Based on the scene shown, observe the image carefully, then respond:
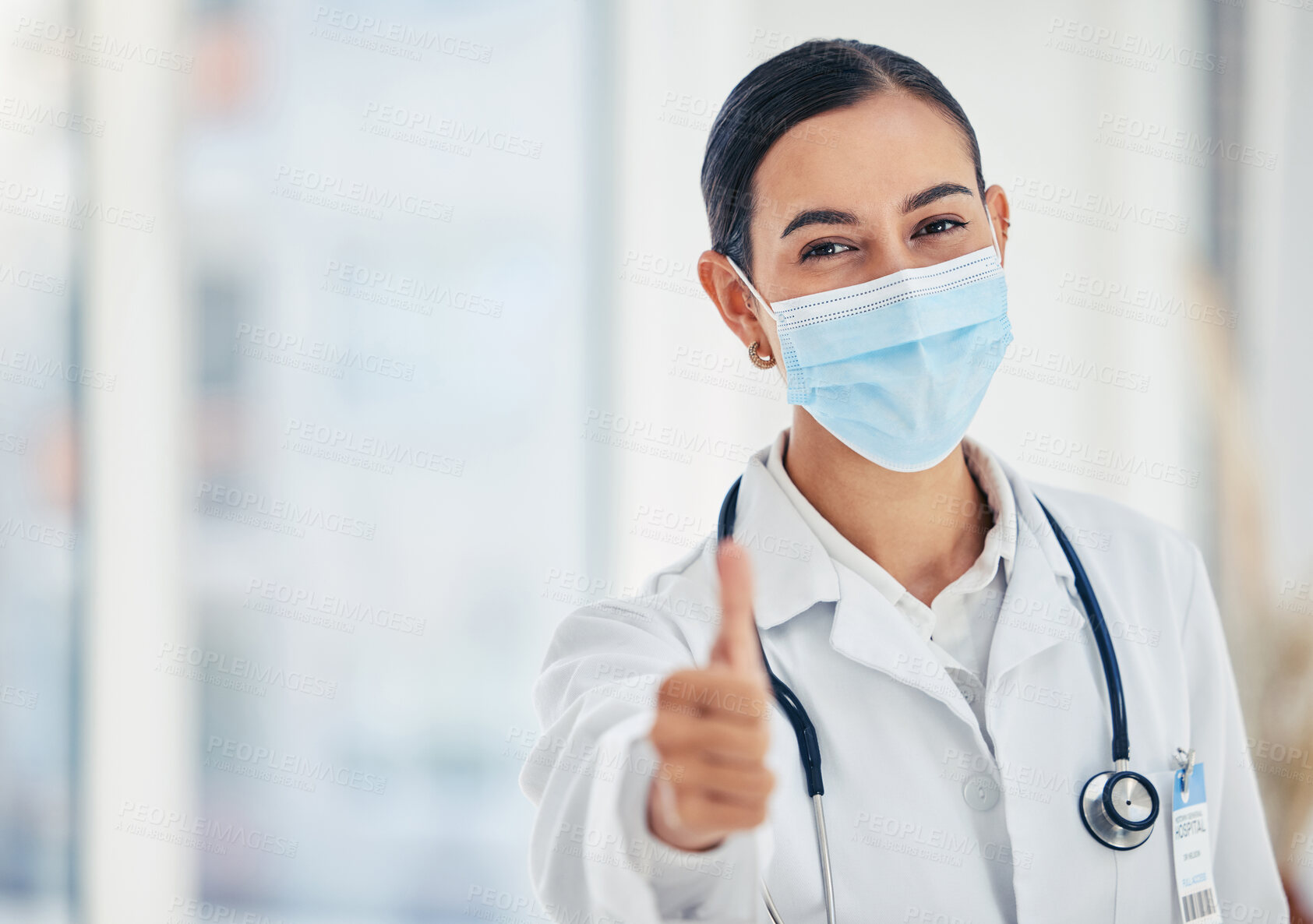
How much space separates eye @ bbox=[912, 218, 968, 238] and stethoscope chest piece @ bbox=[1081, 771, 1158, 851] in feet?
→ 2.12

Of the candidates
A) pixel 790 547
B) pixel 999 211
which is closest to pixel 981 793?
pixel 790 547

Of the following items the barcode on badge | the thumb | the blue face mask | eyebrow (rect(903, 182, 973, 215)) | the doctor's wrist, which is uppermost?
eyebrow (rect(903, 182, 973, 215))

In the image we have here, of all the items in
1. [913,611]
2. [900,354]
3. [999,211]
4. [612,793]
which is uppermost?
[999,211]

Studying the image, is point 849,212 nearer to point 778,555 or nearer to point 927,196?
point 927,196

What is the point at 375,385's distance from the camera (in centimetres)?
240

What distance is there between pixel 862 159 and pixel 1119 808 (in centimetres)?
77

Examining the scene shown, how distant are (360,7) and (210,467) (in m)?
1.15

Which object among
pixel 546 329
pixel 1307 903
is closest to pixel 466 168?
pixel 546 329

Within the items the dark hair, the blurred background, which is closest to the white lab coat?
the dark hair

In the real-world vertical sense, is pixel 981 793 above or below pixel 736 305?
below

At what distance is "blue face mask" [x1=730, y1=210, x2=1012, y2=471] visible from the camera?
46.8 inches

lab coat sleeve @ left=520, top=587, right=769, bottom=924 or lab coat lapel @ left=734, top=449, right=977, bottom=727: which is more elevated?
lab coat lapel @ left=734, top=449, right=977, bottom=727

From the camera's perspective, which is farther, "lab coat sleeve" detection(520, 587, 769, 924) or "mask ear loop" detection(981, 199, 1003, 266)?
"mask ear loop" detection(981, 199, 1003, 266)

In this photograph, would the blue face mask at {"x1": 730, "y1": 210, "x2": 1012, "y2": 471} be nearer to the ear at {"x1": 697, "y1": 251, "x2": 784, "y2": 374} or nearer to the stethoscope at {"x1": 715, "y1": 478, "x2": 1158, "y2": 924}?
the ear at {"x1": 697, "y1": 251, "x2": 784, "y2": 374}
